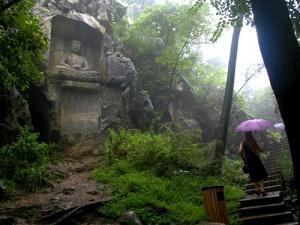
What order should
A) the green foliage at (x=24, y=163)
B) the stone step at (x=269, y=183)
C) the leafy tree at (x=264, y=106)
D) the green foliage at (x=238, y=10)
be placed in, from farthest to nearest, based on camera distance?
the leafy tree at (x=264, y=106)
the stone step at (x=269, y=183)
the green foliage at (x=24, y=163)
the green foliage at (x=238, y=10)

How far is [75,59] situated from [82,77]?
4.34 feet

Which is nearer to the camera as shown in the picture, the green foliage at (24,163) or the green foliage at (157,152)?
the green foliage at (24,163)

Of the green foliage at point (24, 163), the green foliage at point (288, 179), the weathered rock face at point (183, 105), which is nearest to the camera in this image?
the green foliage at point (24, 163)

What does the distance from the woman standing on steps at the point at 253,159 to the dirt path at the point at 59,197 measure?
399 centimetres

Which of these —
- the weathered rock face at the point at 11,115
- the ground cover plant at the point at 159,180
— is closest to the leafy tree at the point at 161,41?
the ground cover plant at the point at 159,180

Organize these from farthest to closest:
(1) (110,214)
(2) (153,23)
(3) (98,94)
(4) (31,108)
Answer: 1. (2) (153,23)
2. (3) (98,94)
3. (4) (31,108)
4. (1) (110,214)

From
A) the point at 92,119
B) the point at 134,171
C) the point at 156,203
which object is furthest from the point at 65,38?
the point at 156,203

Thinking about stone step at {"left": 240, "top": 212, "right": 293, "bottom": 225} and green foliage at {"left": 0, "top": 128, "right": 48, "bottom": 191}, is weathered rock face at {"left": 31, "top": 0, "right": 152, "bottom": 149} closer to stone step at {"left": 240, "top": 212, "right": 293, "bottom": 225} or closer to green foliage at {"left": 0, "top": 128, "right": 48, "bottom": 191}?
green foliage at {"left": 0, "top": 128, "right": 48, "bottom": 191}

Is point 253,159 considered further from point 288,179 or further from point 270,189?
point 288,179

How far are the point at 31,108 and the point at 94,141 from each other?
3238 millimetres

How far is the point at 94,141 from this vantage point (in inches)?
636

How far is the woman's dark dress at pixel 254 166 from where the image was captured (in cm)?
946

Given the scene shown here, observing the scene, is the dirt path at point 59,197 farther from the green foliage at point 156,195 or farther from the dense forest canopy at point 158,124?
the green foliage at point 156,195

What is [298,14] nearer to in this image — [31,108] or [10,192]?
[10,192]
